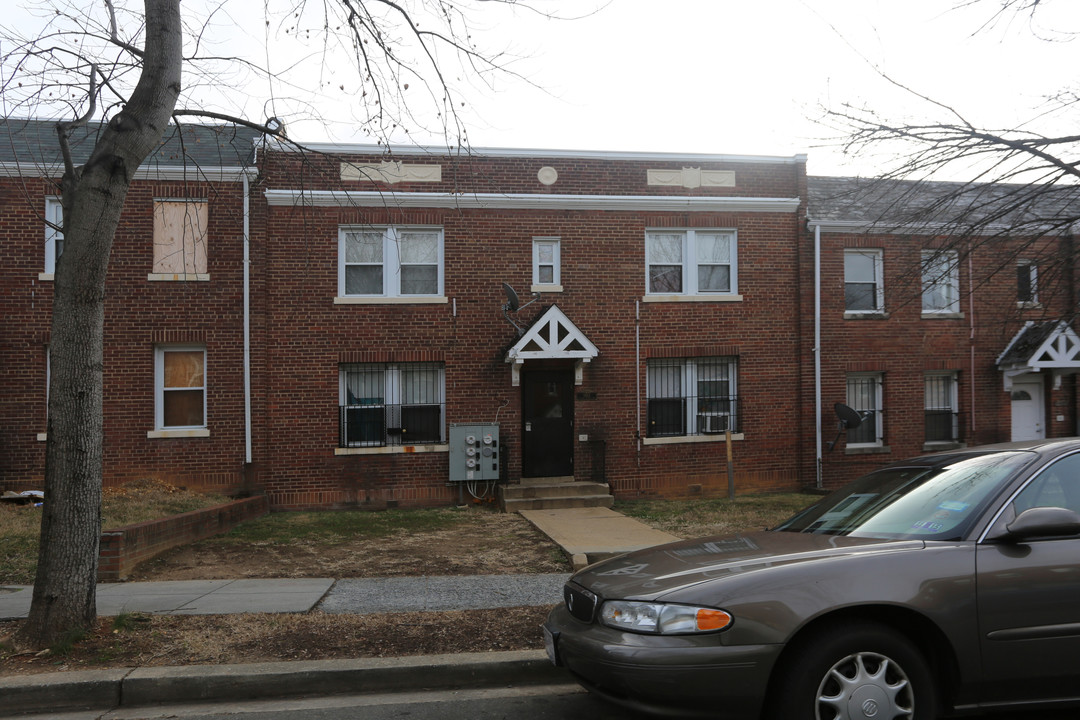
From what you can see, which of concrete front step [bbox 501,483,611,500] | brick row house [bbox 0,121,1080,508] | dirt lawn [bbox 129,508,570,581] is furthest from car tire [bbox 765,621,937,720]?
brick row house [bbox 0,121,1080,508]

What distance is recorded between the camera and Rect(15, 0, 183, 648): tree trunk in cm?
569

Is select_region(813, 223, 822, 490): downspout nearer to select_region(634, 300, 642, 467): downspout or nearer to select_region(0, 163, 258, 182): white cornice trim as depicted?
select_region(634, 300, 642, 467): downspout

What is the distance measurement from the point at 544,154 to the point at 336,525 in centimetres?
738

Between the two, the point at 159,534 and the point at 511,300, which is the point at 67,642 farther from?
the point at 511,300

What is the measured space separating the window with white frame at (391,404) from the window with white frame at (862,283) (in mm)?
8129

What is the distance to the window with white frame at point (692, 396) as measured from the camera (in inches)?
589

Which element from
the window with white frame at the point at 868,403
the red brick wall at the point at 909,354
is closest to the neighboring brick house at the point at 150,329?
the red brick wall at the point at 909,354

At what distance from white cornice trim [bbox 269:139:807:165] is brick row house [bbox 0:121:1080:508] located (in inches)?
2.3

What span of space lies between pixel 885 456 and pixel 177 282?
13.5m

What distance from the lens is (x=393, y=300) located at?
46.3 ft

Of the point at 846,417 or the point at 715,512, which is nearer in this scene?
the point at 715,512

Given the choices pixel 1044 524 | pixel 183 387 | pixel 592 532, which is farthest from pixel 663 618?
pixel 183 387

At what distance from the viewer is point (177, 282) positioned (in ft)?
44.6

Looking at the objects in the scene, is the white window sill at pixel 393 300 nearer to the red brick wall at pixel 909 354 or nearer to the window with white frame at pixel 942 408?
the red brick wall at pixel 909 354
